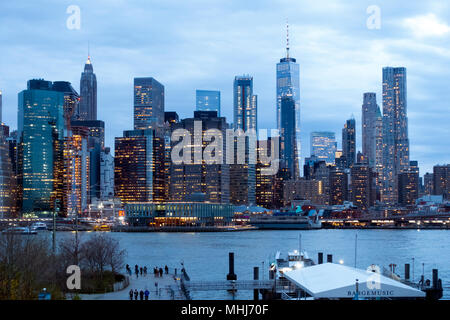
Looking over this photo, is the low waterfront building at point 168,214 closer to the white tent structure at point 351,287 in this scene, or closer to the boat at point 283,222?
the boat at point 283,222

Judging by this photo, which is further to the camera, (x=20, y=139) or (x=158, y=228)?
(x=20, y=139)

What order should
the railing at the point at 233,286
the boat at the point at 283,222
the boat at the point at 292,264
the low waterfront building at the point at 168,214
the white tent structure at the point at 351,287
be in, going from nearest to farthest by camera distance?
the white tent structure at the point at 351,287, the railing at the point at 233,286, the boat at the point at 292,264, the low waterfront building at the point at 168,214, the boat at the point at 283,222

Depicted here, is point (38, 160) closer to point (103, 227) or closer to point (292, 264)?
point (103, 227)

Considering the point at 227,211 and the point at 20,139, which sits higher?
the point at 20,139

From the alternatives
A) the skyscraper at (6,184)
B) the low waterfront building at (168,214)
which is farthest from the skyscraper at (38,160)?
the low waterfront building at (168,214)

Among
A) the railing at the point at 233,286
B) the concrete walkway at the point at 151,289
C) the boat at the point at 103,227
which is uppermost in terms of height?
the concrete walkway at the point at 151,289

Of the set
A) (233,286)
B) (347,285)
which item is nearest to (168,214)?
(233,286)

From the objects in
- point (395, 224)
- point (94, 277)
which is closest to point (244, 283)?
point (94, 277)
